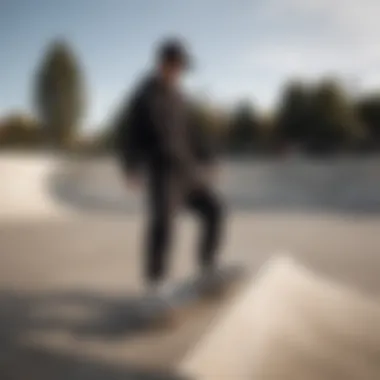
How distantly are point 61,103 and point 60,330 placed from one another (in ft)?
1.61

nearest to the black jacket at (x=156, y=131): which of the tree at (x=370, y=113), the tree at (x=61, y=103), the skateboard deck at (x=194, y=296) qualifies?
the tree at (x=61, y=103)

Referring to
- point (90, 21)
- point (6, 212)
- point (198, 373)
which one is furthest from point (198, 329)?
point (90, 21)

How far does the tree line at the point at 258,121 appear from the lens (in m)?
0.94

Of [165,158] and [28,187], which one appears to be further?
[28,187]

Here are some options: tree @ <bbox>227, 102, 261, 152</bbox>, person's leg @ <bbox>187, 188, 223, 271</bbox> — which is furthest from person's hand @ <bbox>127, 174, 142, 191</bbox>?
tree @ <bbox>227, 102, 261, 152</bbox>

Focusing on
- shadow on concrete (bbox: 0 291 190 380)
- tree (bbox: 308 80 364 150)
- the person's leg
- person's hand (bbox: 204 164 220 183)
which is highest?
tree (bbox: 308 80 364 150)

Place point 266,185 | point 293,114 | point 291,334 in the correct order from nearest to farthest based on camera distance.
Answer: point 291,334, point 293,114, point 266,185

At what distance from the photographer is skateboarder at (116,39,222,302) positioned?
918 millimetres

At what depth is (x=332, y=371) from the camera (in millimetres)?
790

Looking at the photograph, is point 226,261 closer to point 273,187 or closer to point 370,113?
point 273,187

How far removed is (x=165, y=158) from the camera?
0.93 metres

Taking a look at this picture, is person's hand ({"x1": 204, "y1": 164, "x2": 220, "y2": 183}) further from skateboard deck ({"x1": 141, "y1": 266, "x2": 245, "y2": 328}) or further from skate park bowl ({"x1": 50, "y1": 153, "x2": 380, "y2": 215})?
skateboard deck ({"x1": 141, "y1": 266, "x2": 245, "y2": 328})

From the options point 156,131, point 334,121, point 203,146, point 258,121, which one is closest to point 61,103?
point 156,131

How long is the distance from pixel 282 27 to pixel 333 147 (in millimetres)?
301
